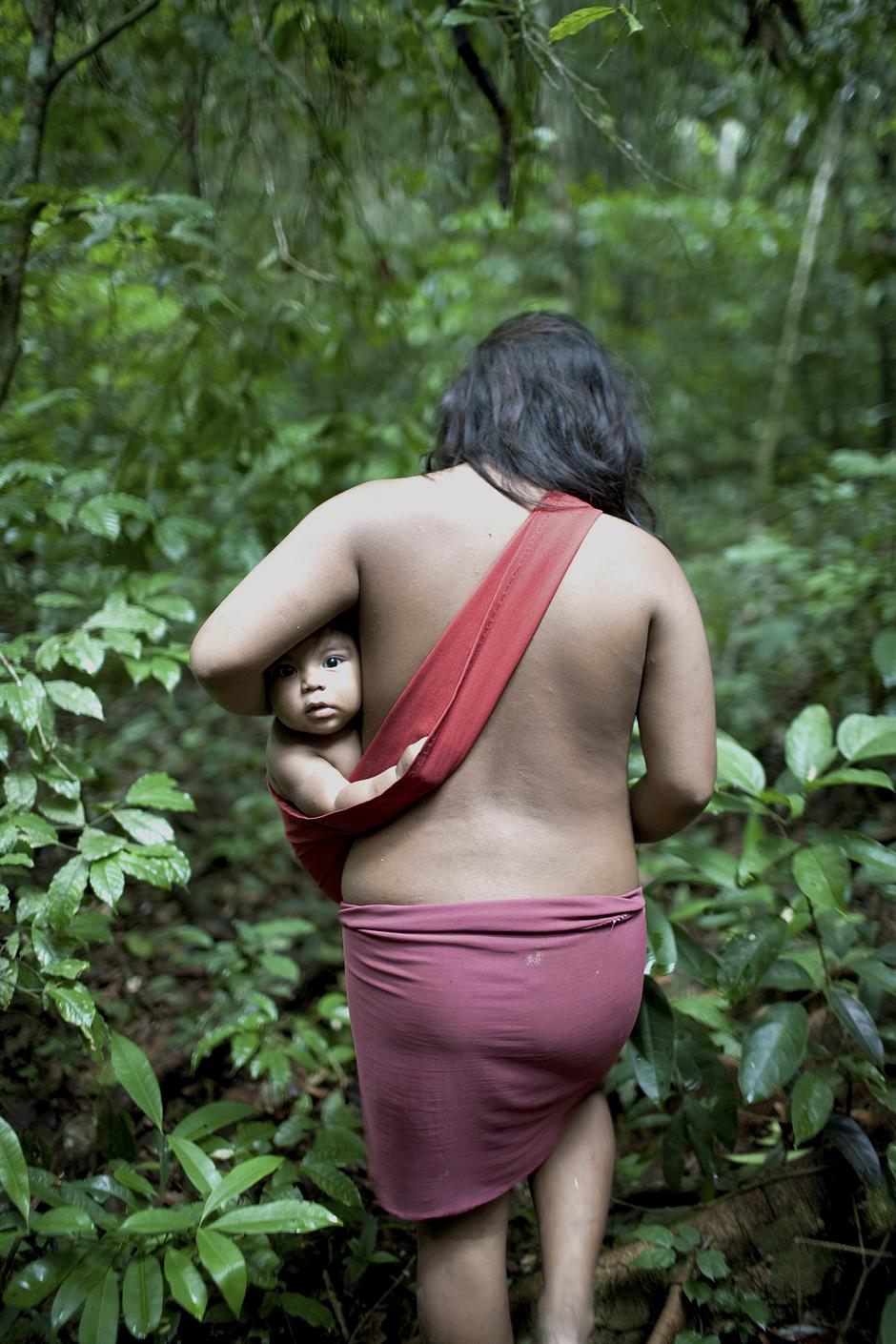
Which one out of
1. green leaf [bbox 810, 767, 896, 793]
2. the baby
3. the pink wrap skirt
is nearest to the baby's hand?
the baby

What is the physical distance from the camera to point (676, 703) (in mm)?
1547

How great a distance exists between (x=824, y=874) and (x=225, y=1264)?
1.27m

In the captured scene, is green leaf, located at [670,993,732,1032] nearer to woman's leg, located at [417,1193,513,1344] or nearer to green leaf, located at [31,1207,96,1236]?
woman's leg, located at [417,1193,513,1344]

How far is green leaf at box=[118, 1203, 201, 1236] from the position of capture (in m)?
1.64

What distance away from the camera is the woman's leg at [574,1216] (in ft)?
5.34

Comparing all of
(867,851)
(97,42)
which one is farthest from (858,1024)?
(97,42)

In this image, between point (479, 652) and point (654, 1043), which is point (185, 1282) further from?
point (479, 652)

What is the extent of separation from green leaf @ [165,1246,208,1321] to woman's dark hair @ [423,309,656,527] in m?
1.44

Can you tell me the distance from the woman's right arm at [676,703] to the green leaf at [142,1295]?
3.97 ft

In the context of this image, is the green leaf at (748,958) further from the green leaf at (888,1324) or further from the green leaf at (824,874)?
the green leaf at (888,1324)

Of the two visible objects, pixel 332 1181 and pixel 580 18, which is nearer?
pixel 580 18

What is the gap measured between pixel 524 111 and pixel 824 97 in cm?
101

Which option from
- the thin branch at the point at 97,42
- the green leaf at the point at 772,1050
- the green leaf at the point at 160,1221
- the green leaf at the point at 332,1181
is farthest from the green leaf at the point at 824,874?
the thin branch at the point at 97,42

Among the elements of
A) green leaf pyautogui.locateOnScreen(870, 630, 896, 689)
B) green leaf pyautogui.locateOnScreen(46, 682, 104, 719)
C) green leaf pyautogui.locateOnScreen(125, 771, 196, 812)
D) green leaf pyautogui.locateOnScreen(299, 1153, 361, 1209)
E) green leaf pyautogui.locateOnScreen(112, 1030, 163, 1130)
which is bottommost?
green leaf pyautogui.locateOnScreen(299, 1153, 361, 1209)
